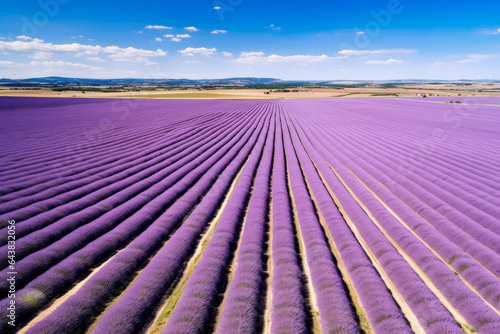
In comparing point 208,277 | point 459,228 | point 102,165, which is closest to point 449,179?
point 459,228

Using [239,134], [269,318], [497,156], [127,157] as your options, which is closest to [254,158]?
[127,157]

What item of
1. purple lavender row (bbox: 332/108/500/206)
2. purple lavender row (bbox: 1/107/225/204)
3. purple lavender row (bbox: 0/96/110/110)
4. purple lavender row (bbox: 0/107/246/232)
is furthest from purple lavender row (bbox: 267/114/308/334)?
purple lavender row (bbox: 0/96/110/110)

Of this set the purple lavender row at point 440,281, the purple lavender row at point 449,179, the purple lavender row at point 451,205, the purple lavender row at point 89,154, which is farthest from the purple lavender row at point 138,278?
the purple lavender row at point 449,179

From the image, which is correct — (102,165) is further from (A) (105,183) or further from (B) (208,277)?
(B) (208,277)

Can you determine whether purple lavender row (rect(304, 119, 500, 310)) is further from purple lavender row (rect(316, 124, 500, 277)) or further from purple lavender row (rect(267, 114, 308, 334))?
purple lavender row (rect(267, 114, 308, 334))

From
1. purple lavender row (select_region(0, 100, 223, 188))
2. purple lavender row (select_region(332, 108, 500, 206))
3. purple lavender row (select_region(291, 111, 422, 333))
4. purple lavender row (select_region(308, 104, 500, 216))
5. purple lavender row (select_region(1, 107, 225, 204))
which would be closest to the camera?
purple lavender row (select_region(291, 111, 422, 333))

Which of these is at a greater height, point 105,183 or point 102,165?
point 105,183

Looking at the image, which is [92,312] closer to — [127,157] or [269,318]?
[269,318]
